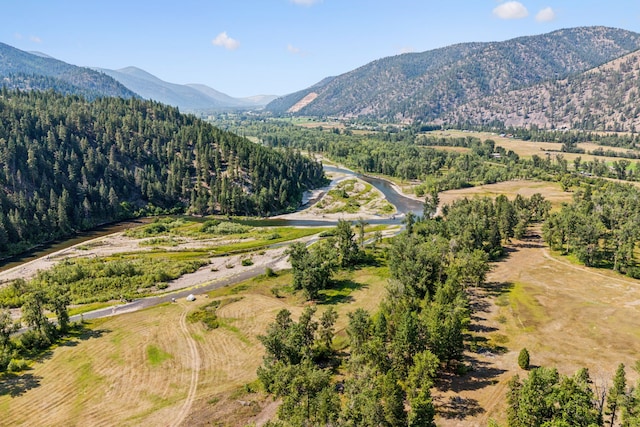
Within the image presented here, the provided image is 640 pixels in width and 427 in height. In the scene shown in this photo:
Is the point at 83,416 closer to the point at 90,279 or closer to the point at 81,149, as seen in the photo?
the point at 90,279

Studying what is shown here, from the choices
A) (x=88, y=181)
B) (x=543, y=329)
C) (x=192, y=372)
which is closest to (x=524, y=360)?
(x=543, y=329)

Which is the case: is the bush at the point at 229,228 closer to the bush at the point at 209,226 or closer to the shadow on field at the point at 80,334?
the bush at the point at 209,226

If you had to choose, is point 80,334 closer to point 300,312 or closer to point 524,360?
point 300,312

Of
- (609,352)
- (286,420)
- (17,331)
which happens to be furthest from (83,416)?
(609,352)

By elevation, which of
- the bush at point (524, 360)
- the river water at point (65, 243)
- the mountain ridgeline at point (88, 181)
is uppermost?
the mountain ridgeline at point (88, 181)

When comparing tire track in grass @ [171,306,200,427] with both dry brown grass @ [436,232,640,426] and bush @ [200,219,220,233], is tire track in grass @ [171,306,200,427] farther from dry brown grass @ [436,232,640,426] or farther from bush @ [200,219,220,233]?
bush @ [200,219,220,233]

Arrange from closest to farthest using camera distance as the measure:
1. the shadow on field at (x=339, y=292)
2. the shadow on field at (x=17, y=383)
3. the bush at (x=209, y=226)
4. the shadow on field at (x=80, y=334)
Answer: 1. the shadow on field at (x=17, y=383)
2. the shadow on field at (x=80, y=334)
3. the shadow on field at (x=339, y=292)
4. the bush at (x=209, y=226)

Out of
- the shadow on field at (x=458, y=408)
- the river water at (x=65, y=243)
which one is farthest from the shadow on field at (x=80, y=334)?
the shadow on field at (x=458, y=408)
